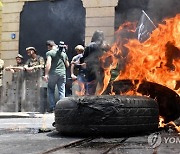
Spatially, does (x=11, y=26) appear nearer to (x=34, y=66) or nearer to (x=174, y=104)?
(x=34, y=66)

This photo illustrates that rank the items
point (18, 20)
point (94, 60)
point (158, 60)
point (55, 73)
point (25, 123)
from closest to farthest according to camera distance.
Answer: point (158, 60) → point (25, 123) → point (94, 60) → point (55, 73) → point (18, 20)

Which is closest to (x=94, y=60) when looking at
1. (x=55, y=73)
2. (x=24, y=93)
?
(x=55, y=73)

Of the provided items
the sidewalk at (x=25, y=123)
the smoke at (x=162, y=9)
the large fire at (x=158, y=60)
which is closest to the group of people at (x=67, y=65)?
the sidewalk at (x=25, y=123)

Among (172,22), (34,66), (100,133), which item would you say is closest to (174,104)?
(100,133)

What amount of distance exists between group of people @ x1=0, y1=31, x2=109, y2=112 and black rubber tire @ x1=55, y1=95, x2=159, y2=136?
12.0 feet

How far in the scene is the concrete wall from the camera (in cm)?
1594

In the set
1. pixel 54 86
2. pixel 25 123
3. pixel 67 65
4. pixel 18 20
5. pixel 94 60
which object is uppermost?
pixel 18 20

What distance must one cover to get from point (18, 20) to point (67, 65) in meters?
7.32

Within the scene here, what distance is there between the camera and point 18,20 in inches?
676

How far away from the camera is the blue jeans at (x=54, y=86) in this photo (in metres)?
10.2

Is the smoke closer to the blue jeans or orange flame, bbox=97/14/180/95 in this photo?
the blue jeans

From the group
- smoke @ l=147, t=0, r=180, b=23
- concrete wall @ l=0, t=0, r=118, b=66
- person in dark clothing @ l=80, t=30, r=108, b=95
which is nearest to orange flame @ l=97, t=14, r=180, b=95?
person in dark clothing @ l=80, t=30, r=108, b=95

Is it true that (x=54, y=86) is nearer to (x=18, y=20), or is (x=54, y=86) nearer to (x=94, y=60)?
(x=94, y=60)

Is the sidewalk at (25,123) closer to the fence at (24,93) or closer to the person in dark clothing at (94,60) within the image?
the person in dark clothing at (94,60)
